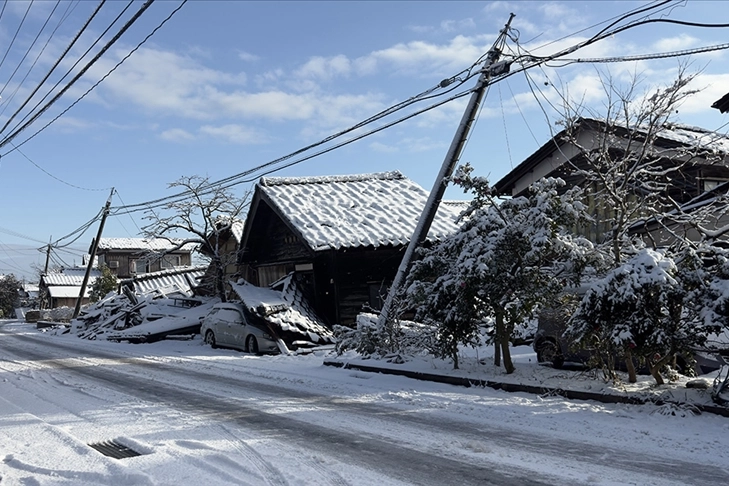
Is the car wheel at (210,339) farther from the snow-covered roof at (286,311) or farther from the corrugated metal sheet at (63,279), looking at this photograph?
the corrugated metal sheet at (63,279)

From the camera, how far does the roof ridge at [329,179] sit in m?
25.8

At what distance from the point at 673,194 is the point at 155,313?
69.5ft

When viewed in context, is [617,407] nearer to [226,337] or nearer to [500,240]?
[500,240]

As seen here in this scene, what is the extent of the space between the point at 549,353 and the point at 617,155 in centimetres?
704

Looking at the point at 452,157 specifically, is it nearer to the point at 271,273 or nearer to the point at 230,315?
the point at 230,315

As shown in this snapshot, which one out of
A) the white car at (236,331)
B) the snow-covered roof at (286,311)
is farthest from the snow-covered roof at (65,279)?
the snow-covered roof at (286,311)

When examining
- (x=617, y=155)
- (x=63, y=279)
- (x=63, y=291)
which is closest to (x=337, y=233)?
(x=617, y=155)

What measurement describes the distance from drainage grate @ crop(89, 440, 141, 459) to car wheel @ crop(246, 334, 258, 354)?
37.4 ft

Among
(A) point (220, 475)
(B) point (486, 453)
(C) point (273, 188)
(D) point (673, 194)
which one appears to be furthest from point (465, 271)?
(C) point (273, 188)

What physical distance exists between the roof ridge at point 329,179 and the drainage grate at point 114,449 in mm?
18383

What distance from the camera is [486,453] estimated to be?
261 inches

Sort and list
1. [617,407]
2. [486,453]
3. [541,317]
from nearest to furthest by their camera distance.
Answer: [486,453]
[617,407]
[541,317]

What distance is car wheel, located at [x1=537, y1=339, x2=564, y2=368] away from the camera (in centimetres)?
1178

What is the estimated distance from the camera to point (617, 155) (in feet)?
53.8
